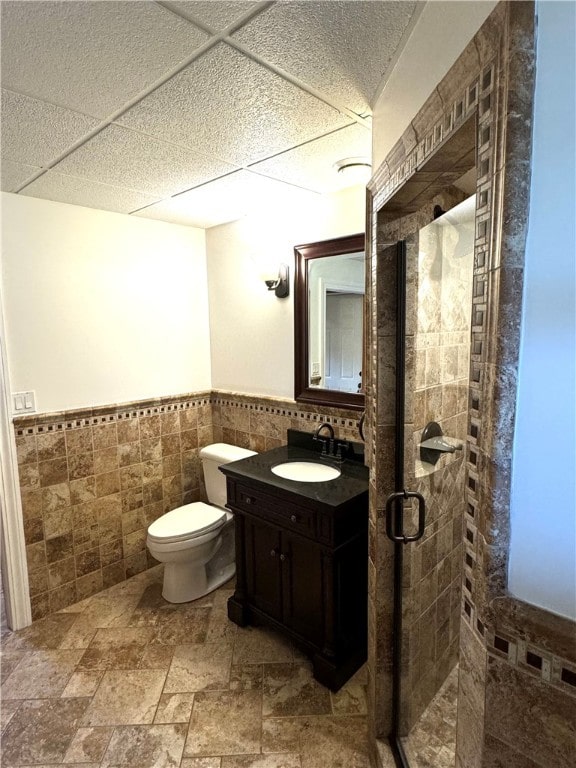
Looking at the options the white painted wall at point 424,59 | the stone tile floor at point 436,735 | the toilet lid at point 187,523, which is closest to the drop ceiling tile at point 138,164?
the white painted wall at point 424,59

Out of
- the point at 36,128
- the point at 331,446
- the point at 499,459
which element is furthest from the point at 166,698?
the point at 36,128

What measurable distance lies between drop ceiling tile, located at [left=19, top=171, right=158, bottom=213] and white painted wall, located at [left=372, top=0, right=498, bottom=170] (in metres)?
1.45

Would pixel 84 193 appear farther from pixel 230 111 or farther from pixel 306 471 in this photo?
pixel 306 471

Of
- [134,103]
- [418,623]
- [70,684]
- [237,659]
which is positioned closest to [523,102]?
[134,103]

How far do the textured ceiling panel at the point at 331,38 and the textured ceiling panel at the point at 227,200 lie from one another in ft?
2.74

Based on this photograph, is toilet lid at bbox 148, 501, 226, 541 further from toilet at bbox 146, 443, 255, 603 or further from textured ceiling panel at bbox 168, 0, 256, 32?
textured ceiling panel at bbox 168, 0, 256, 32

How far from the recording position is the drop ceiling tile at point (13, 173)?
1.83 m

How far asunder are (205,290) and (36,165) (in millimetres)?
1343

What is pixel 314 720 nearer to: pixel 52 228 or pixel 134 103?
pixel 134 103

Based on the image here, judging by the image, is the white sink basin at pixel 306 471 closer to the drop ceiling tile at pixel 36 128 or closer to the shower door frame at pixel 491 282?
the shower door frame at pixel 491 282

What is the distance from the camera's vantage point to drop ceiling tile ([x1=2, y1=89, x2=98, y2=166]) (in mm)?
1391

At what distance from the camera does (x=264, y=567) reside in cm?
215

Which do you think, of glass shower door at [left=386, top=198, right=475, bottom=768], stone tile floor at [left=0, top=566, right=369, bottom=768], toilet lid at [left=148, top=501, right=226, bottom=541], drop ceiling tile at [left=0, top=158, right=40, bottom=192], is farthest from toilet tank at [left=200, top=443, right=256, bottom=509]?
drop ceiling tile at [left=0, top=158, right=40, bottom=192]

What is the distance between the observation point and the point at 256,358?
9.17ft
